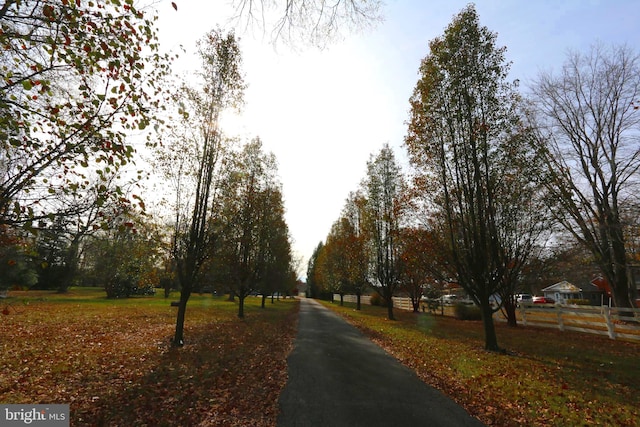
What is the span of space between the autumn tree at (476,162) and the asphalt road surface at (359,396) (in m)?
5.18

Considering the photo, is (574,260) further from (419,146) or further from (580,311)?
(419,146)

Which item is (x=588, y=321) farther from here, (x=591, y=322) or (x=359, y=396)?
(x=359, y=396)

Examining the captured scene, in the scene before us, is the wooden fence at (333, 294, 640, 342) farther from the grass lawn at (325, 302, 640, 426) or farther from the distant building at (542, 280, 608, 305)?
the distant building at (542, 280, 608, 305)

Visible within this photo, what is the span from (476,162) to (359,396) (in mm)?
9304

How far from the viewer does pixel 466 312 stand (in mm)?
25469

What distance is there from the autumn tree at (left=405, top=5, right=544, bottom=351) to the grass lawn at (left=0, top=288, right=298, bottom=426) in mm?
7804

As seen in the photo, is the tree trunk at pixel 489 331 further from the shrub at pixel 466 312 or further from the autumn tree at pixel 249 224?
the shrub at pixel 466 312

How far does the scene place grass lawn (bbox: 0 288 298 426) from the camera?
5398 mm

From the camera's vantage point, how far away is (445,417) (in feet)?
17.4

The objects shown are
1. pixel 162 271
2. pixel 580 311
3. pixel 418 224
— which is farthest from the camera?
pixel 580 311

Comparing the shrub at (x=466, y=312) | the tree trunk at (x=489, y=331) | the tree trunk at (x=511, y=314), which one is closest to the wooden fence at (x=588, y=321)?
the tree trunk at (x=511, y=314)

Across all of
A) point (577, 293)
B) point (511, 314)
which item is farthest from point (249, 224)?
point (577, 293)

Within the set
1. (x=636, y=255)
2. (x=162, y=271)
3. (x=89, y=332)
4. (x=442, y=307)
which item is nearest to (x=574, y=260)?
(x=636, y=255)

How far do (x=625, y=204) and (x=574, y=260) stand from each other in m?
4.18
